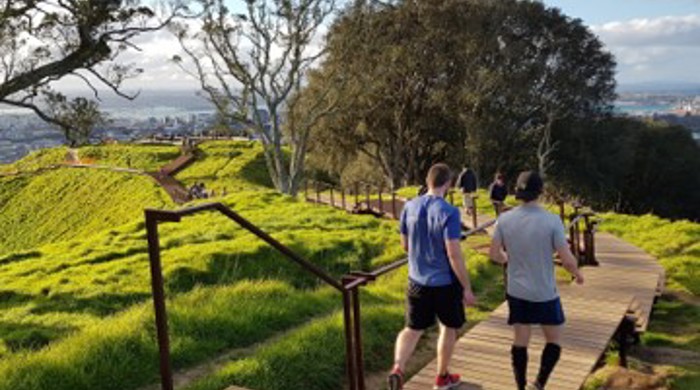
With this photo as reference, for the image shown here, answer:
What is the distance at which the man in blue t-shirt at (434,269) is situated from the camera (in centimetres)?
521

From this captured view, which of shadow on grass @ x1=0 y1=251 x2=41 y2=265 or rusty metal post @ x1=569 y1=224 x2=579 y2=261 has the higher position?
rusty metal post @ x1=569 y1=224 x2=579 y2=261

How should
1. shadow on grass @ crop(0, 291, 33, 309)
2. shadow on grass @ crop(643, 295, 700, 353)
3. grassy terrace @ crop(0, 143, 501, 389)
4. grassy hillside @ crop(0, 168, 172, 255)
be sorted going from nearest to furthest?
grassy terrace @ crop(0, 143, 501, 389) < shadow on grass @ crop(643, 295, 700, 353) < shadow on grass @ crop(0, 291, 33, 309) < grassy hillside @ crop(0, 168, 172, 255)

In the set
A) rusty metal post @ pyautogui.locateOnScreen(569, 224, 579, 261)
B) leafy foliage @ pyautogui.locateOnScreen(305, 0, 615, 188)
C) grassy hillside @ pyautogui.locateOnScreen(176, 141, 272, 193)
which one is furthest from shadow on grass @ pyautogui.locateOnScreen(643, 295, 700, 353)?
grassy hillside @ pyautogui.locateOnScreen(176, 141, 272, 193)

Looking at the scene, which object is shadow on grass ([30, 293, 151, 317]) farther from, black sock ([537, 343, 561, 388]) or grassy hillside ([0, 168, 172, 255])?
grassy hillside ([0, 168, 172, 255])

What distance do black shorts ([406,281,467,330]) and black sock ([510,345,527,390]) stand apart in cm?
60

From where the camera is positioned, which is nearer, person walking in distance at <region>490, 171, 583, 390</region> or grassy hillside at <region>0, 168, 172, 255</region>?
person walking in distance at <region>490, 171, 583, 390</region>

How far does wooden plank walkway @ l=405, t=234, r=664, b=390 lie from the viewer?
6.24m

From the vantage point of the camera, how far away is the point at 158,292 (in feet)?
13.4

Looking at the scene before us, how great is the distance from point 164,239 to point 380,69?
17.9 m

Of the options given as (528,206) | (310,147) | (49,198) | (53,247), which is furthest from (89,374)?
(49,198)

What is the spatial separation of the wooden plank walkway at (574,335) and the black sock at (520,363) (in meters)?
0.30

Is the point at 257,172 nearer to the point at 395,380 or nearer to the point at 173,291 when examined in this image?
the point at 173,291

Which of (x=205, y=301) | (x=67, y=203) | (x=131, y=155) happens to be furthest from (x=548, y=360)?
(x=131, y=155)

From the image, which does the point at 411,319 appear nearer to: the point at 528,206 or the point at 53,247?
the point at 528,206
